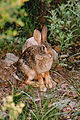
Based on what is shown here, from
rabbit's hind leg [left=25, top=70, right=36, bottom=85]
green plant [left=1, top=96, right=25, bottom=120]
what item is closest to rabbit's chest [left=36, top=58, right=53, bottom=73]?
rabbit's hind leg [left=25, top=70, right=36, bottom=85]

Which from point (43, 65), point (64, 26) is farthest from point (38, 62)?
point (64, 26)

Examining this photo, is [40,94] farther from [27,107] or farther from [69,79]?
[69,79]

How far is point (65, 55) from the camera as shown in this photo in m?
4.94

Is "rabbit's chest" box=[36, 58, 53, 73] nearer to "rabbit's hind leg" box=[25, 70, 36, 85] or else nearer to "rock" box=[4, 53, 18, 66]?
"rabbit's hind leg" box=[25, 70, 36, 85]

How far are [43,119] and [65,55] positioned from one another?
197 centimetres

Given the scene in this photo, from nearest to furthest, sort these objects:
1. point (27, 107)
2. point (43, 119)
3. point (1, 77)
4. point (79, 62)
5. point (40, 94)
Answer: point (43, 119), point (27, 107), point (40, 94), point (1, 77), point (79, 62)

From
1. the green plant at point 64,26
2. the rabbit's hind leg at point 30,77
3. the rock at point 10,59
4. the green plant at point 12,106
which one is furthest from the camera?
the green plant at point 64,26

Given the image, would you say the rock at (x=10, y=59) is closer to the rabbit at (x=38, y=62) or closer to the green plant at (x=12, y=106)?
the rabbit at (x=38, y=62)

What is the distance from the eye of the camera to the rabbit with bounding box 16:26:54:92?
3.46m

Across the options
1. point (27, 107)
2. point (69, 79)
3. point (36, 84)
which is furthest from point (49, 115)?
point (69, 79)

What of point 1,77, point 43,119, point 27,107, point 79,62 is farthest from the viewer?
point 79,62

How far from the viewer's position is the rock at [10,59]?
4.54m

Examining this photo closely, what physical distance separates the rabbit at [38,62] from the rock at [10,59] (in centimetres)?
55

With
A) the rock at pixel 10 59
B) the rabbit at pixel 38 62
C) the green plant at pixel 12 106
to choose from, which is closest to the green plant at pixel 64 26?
the rock at pixel 10 59
